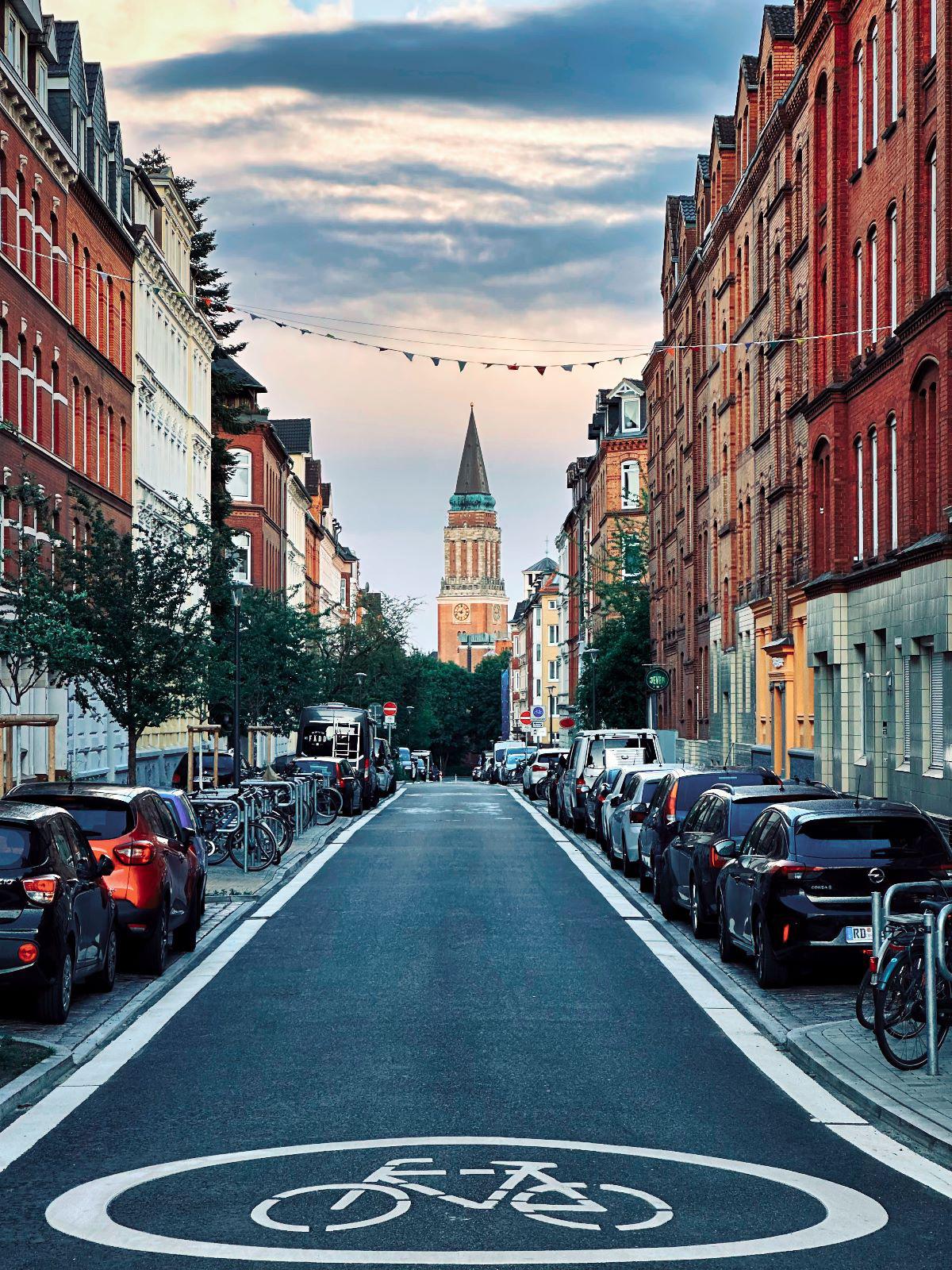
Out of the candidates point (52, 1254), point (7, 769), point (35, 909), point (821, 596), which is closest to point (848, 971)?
point (35, 909)

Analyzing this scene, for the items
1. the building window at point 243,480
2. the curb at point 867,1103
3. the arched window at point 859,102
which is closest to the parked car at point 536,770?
the arched window at point 859,102

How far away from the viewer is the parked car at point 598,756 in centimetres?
3869

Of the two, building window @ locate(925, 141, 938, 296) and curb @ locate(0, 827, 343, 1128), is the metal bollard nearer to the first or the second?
curb @ locate(0, 827, 343, 1128)

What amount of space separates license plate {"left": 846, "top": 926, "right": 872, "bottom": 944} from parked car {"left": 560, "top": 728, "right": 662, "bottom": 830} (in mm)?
23738

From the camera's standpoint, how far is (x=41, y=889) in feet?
40.9

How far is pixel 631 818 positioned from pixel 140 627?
338 inches

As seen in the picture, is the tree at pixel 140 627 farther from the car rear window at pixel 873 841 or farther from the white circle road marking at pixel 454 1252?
the white circle road marking at pixel 454 1252

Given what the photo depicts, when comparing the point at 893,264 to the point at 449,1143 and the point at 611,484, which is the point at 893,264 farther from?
the point at 611,484

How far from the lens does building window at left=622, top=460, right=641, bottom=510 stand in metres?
99.3

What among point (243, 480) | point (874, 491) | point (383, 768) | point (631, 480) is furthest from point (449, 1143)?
point (631, 480)

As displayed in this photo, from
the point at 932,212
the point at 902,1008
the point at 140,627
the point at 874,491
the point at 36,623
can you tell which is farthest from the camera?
the point at 874,491

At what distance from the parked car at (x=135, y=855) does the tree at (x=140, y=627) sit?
1285cm

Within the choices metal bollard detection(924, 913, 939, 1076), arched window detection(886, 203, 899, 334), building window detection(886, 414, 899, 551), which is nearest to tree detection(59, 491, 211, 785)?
building window detection(886, 414, 899, 551)

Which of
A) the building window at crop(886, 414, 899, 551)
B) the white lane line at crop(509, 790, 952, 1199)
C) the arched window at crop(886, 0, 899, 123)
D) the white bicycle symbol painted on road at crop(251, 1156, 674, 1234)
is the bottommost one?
the white lane line at crop(509, 790, 952, 1199)
